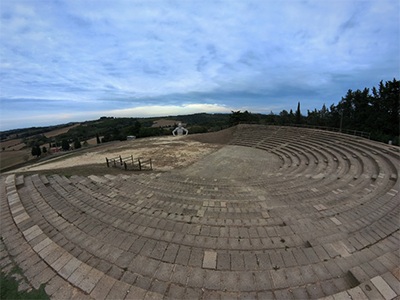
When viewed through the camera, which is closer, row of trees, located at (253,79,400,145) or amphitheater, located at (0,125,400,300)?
amphitheater, located at (0,125,400,300)

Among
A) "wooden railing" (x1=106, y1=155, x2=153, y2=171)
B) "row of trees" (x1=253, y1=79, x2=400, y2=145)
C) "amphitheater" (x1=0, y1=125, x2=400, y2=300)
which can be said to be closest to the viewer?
"amphitheater" (x1=0, y1=125, x2=400, y2=300)

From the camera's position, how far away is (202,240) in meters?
4.09

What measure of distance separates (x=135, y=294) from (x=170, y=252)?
1.12 meters

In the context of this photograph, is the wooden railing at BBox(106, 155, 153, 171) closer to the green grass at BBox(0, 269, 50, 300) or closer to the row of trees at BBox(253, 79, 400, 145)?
the green grass at BBox(0, 269, 50, 300)

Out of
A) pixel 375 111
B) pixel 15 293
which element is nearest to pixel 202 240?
pixel 15 293

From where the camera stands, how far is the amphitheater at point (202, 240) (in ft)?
9.04

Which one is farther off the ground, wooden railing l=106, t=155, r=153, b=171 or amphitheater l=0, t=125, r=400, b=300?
amphitheater l=0, t=125, r=400, b=300

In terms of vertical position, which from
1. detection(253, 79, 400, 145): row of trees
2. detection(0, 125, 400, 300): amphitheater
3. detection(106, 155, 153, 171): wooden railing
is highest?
detection(253, 79, 400, 145): row of trees

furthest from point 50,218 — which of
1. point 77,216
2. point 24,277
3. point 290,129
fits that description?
point 290,129

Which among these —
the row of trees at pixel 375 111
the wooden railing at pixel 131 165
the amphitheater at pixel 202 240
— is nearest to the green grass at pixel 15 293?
the amphitheater at pixel 202 240

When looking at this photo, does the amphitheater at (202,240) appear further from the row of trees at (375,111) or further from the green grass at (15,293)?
the row of trees at (375,111)

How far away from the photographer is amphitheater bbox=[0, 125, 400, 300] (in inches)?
108

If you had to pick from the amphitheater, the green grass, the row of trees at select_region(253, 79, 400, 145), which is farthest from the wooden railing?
the row of trees at select_region(253, 79, 400, 145)

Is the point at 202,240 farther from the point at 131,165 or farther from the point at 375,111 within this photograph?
the point at 375,111
